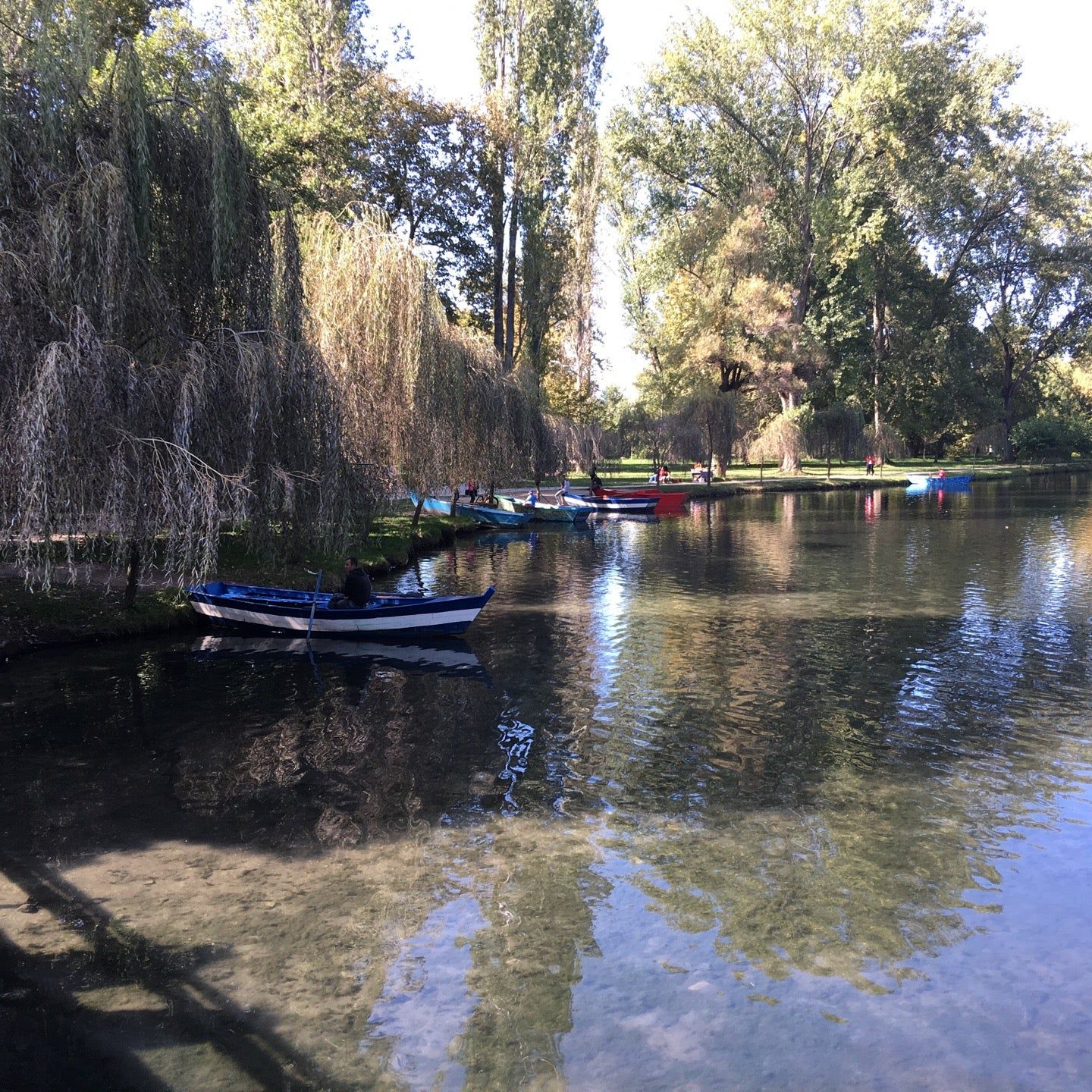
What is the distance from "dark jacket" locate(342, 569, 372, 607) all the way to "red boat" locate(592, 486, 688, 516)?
26.5m

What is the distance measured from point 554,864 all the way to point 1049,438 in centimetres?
8565

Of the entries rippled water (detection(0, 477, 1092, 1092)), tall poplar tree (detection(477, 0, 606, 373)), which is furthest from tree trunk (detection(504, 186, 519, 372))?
rippled water (detection(0, 477, 1092, 1092))

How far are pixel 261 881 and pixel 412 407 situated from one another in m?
15.0

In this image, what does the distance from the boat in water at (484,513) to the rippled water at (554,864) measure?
818 inches

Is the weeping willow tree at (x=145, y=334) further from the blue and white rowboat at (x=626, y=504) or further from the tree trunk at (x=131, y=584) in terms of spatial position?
the blue and white rowboat at (x=626, y=504)

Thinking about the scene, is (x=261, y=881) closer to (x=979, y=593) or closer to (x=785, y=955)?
(x=785, y=955)

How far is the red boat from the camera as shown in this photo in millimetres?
43031

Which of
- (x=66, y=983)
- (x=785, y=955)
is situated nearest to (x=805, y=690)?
(x=785, y=955)

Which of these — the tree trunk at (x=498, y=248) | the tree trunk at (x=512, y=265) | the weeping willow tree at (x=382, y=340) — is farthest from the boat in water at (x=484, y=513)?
the weeping willow tree at (x=382, y=340)

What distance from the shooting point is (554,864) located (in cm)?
830

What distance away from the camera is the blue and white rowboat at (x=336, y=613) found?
54.8ft

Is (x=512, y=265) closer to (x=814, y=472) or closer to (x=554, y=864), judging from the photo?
(x=814, y=472)

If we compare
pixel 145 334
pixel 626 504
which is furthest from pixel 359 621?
pixel 626 504

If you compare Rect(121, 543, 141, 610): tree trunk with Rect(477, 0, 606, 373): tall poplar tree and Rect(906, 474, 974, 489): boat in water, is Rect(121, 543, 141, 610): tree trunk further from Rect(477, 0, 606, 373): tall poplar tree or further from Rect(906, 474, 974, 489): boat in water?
Rect(906, 474, 974, 489): boat in water
